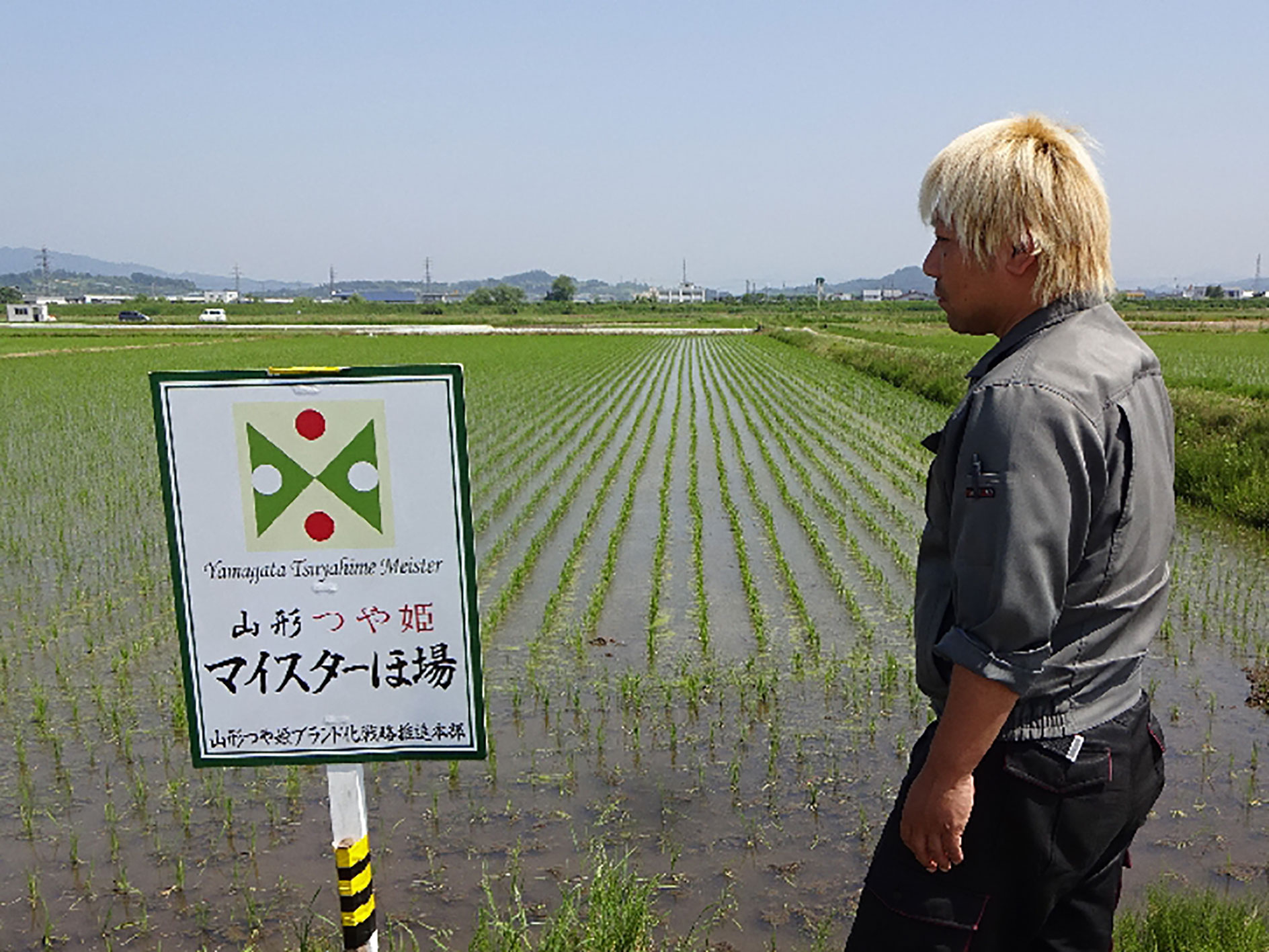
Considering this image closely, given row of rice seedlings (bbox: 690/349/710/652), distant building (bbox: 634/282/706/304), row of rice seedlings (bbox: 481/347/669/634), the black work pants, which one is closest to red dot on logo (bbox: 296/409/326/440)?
the black work pants

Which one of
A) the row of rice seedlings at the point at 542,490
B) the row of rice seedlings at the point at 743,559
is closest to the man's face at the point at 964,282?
the row of rice seedlings at the point at 743,559

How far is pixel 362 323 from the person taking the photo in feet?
204

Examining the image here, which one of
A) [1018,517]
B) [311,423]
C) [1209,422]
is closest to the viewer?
[1018,517]

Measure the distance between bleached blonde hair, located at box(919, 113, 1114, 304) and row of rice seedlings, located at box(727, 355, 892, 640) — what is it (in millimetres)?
4691

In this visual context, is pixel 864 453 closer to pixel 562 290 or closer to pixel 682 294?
pixel 562 290

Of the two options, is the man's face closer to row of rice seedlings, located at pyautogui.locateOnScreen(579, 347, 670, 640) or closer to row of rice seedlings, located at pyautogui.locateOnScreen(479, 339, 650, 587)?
row of rice seedlings, located at pyautogui.locateOnScreen(579, 347, 670, 640)

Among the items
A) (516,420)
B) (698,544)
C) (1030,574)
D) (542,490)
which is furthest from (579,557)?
(516,420)

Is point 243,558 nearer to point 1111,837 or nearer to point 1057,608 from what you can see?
point 1057,608

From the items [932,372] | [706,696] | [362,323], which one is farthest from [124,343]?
[706,696]

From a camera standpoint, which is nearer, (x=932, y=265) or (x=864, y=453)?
(x=932, y=265)

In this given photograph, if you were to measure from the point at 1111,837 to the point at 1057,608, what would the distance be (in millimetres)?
444

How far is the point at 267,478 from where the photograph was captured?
2055 millimetres

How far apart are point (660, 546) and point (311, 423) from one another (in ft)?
20.7

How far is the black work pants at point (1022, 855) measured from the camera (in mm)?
1541
